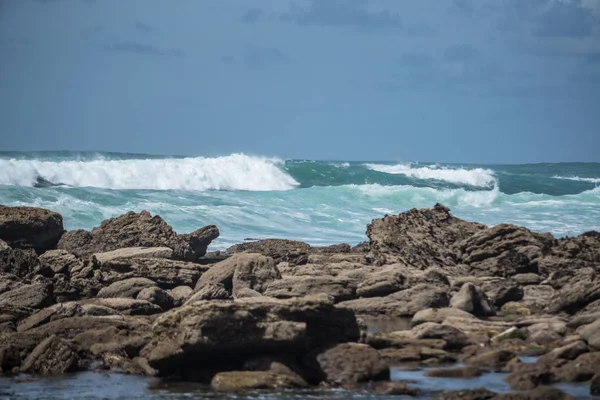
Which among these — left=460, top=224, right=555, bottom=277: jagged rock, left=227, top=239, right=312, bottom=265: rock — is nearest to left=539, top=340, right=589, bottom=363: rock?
left=460, top=224, right=555, bottom=277: jagged rock

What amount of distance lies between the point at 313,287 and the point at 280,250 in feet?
28.0

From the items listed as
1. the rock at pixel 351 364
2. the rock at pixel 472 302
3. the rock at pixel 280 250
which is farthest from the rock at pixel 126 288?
the rock at pixel 351 364

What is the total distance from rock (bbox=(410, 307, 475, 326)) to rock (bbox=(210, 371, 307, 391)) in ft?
14.8

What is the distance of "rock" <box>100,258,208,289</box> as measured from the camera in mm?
20297

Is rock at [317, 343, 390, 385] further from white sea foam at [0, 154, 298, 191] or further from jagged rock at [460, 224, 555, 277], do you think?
white sea foam at [0, 154, 298, 191]

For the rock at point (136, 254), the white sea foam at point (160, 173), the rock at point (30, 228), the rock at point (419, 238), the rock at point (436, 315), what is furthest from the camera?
the white sea foam at point (160, 173)

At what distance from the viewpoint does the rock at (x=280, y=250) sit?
24.7 metres

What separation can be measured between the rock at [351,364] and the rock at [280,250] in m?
11.3

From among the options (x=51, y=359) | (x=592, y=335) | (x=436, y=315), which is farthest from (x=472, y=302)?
(x=51, y=359)

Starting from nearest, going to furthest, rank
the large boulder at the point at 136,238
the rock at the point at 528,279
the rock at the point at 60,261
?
the rock at the point at 60,261
the rock at the point at 528,279
the large boulder at the point at 136,238

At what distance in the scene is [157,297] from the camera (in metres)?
18.4

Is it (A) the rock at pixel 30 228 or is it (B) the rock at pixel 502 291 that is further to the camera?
(A) the rock at pixel 30 228

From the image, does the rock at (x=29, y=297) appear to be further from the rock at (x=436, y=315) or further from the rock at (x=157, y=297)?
the rock at (x=436, y=315)

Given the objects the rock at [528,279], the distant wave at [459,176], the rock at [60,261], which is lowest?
the rock at [60,261]
